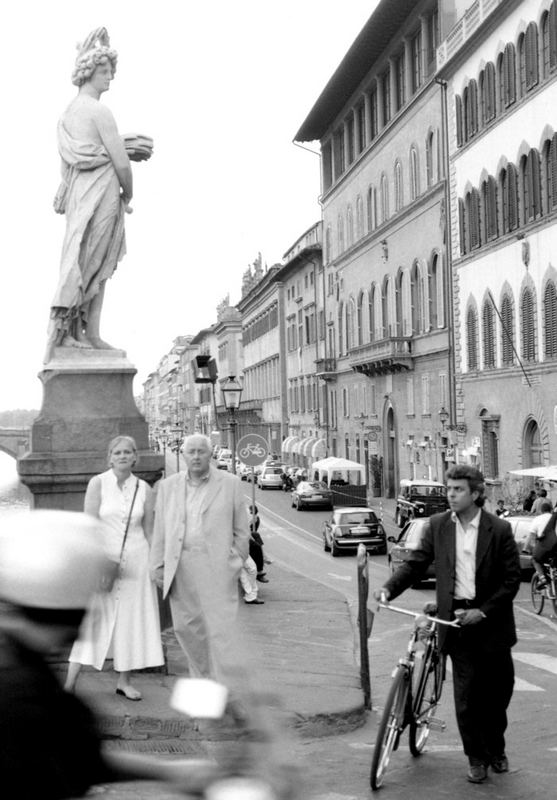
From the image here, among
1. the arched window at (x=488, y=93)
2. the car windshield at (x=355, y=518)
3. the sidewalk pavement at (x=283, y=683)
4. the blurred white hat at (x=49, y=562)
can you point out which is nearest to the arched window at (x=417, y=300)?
the arched window at (x=488, y=93)

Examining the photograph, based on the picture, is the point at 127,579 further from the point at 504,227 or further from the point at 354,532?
the point at 504,227

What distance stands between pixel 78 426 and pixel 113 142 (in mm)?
2291

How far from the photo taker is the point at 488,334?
136 ft

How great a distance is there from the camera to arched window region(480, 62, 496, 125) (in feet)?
130

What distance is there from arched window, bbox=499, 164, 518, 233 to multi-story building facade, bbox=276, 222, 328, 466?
3267 cm

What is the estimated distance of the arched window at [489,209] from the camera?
3984cm

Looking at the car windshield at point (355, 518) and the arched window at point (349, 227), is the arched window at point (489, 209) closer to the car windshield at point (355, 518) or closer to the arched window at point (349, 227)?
the car windshield at point (355, 518)

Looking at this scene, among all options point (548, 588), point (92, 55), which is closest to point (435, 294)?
point (548, 588)

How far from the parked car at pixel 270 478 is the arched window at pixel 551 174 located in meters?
35.9

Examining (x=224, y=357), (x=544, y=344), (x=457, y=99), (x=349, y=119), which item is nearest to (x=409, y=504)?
(x=544, y=344)

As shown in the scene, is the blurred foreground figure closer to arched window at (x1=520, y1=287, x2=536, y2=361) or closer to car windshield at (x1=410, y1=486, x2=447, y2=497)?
arched window at (x1=520, y1=287, x2=536, y2=361)

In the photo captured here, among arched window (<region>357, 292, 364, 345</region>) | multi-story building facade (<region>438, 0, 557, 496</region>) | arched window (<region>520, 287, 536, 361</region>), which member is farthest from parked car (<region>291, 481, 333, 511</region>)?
arched window (<region>520, 287, 536, 361</region>)

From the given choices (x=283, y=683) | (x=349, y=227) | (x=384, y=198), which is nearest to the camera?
(x=283, y=683)

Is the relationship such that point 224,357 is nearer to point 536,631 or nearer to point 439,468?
point 439,468
